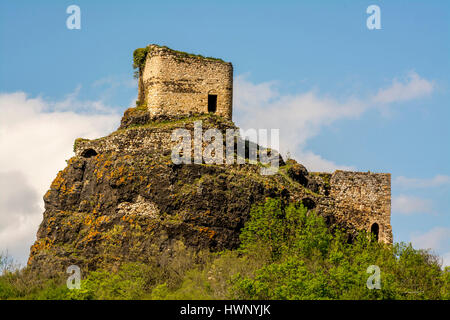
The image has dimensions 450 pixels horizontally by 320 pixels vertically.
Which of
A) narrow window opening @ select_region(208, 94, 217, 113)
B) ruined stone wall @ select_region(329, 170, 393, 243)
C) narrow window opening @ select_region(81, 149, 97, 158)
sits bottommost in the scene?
A: ruined stone wall @ select_region(329, 170, 393, 243)

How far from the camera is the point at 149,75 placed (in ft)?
132

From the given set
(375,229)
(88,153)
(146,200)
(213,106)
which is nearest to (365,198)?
(375,229)

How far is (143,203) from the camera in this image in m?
34.1

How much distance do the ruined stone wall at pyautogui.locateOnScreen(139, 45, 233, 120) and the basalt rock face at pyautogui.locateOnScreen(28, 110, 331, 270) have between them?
2478mm

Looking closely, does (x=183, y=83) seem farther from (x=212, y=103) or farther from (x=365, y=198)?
(x=365, y=198)

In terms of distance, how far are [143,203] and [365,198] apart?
12768 millimetres

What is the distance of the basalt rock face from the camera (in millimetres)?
32844

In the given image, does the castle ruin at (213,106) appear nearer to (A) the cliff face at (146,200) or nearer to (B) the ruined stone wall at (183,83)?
(B) the ruined stone wall at (183,83)

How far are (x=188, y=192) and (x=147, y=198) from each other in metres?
1.91

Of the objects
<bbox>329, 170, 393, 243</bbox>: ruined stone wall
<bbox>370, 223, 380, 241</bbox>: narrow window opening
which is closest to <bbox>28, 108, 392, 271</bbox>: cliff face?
<bbox>329, 170, 393, 243</bbox>: ruined stone wall

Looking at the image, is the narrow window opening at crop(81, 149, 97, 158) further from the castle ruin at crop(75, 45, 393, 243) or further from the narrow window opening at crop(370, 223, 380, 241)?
the narrow window opening at crop(370, 223, 380, 241)
